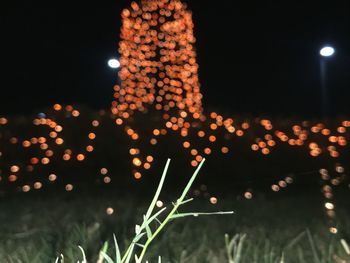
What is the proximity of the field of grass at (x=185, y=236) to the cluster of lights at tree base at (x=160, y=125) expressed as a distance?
2.12m

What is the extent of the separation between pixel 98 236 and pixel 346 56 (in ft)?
58.0

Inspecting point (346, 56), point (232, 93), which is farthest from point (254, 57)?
point (346, 56)

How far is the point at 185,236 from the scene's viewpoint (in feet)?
6.36

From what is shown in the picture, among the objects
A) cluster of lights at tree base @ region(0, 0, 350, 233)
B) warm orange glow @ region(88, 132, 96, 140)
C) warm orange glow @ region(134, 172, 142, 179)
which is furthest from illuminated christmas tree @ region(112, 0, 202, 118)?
warm orange glow @ region(134, 172, 142, 179)

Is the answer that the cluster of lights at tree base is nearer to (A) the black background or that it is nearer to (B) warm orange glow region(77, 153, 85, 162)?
(B) warm orange glow region(77, 153, 85, 162)

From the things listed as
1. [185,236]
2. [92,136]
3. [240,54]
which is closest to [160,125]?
[92,136]

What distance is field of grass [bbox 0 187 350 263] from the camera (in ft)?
4.96

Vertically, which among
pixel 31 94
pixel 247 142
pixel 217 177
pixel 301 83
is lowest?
pixel 217 177

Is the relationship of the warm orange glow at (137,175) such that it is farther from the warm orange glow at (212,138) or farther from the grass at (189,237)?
the grass at (189,237)

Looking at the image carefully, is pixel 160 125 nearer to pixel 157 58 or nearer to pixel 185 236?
pixel 157 58

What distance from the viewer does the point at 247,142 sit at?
6.43 meters

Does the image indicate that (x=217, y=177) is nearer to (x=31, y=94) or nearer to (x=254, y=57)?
(x=254, y=57)

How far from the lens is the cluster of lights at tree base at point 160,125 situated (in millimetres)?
5891

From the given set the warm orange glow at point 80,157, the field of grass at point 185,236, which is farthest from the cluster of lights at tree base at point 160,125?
the field of grass at point 185,236
